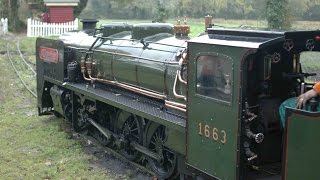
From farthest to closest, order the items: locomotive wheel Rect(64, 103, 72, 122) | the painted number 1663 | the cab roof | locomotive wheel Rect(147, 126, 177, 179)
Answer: locomotive wheel Rect(64, 103, 72, 122)
locomotive wheel Rect(147, 126, 177, 179)
the painted number 1663
the cab roof

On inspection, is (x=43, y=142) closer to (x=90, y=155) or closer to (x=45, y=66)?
(x=90, y=155)

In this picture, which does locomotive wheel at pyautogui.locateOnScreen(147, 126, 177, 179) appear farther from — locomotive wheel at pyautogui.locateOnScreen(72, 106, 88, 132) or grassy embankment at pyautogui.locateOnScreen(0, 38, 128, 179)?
locomotive wheel at pyautogui.locateOnScreen(72, 106, 88, 132)

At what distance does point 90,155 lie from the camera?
935 cm

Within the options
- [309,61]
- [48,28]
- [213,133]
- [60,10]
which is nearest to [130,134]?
[213,133]

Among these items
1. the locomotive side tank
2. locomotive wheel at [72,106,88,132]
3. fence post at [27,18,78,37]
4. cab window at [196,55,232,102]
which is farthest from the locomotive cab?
fence post at [27,18,78,37]

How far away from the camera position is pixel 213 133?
18.5 feet

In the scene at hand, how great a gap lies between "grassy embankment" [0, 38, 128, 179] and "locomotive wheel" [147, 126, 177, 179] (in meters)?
0.70

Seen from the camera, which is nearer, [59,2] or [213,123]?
[213,123]

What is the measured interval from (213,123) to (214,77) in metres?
0.54

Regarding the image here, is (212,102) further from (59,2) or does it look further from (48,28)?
(59,2)

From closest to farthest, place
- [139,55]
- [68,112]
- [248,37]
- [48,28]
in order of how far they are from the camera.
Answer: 1. [248,37]
2. [139,55]
3. [68,112]
4. [48,28]

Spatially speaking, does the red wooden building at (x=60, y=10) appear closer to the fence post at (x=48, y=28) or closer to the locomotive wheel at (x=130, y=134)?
the fence post at (x=48, y=28)

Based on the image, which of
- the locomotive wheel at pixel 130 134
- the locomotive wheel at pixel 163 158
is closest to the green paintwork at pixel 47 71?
the locomotive wheel at pixel 130 134

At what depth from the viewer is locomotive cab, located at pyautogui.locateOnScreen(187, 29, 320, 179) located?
5.19 metres
